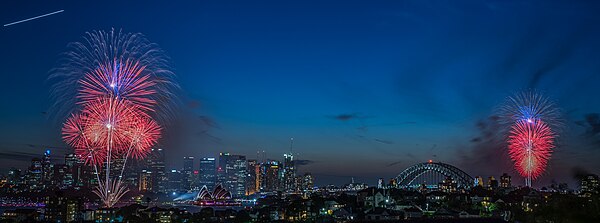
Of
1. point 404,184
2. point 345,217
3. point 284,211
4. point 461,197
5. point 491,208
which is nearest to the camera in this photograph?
point 345,217

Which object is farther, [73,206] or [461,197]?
[461,197]

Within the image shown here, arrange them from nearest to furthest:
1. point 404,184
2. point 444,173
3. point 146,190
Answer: point 444,173, point 404,184, point 146,190

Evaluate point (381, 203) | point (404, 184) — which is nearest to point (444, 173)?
point (404, 184)

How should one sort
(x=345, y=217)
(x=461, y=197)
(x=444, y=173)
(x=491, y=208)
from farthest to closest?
(x=444, y=173) < (x=461, y=197) < (x=491, y=208) < (x=345, y=217)

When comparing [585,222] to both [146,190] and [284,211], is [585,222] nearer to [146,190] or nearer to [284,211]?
[284,211]

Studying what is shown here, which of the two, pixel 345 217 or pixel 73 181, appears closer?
pixel 345 217

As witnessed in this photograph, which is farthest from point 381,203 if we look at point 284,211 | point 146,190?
point 146,190

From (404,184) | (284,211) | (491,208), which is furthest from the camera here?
(404,184)

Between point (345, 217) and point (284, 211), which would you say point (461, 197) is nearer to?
point (284, 211)

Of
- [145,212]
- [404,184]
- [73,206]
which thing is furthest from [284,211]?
[404,184]
